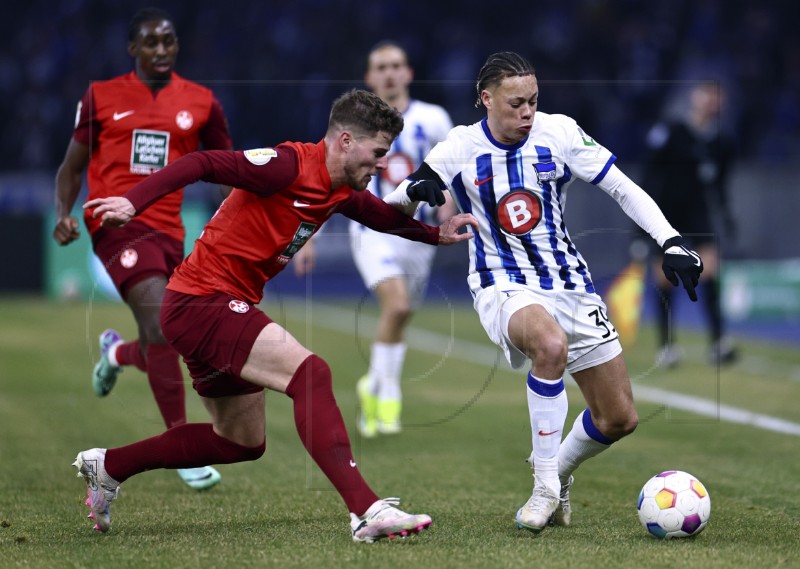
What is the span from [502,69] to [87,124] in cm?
251

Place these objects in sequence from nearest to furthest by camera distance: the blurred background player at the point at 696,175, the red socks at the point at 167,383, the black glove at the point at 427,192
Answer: the black glove at the point at 427,192, the red socks at the point at 167,383, the blurred background player at the point at 696,175

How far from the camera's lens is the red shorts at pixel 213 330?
461cm

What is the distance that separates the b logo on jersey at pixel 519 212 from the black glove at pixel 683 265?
59 cm

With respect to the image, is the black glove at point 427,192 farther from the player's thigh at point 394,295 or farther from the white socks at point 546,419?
the player's thigh at point 394,295

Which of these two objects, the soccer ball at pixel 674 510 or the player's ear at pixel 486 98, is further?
the player's ear at pixel 486 98

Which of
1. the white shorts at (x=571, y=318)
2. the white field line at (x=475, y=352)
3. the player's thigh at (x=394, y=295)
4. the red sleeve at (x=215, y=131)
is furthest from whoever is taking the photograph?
the white field line at (x=475, y=352)

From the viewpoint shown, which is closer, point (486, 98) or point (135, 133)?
point (486, 98)

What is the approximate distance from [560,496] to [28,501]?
2.44 m

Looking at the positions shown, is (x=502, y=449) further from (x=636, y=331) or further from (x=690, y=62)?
(x=690, y=62)

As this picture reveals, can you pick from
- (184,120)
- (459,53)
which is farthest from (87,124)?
(459,53)

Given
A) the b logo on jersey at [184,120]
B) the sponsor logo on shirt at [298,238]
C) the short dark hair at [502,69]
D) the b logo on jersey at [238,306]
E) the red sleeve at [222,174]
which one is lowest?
the b logo on jersey at [238,306]

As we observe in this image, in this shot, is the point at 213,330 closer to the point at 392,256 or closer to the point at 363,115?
the point at 363,115

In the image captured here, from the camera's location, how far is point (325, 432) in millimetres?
4492

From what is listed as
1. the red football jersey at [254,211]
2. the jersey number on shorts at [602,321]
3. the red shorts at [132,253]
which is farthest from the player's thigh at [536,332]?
the red shorts at [132,253]
